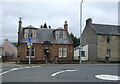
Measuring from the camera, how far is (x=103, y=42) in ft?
135

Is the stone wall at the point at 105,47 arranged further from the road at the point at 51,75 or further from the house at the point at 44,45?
the road at the point at 51,75

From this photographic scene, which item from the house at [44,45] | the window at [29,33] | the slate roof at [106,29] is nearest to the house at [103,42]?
the slate roof at [106,29]

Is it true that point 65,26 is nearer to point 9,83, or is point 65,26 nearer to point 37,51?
point 37,51

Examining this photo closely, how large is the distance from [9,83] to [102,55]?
3350 cm

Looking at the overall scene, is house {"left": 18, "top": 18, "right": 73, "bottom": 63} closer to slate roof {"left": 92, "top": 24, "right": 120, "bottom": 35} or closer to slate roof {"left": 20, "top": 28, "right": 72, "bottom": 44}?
slate roof {"left": 20, "top": 28, "right": 72, "bottom": 44}

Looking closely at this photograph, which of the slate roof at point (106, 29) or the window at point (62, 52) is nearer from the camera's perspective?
the window at point (62, 52)

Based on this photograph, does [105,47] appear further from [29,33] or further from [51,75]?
[51,75]

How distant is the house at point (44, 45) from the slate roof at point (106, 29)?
29.1 feet

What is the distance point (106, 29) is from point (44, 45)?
16350mm

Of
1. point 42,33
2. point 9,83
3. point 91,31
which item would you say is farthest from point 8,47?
point 9,83

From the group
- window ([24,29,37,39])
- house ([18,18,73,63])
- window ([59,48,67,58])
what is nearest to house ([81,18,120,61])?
house ([18,18,73,63])

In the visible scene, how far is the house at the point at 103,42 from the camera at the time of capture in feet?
133

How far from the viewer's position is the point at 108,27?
145 feet

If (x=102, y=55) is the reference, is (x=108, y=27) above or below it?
above
